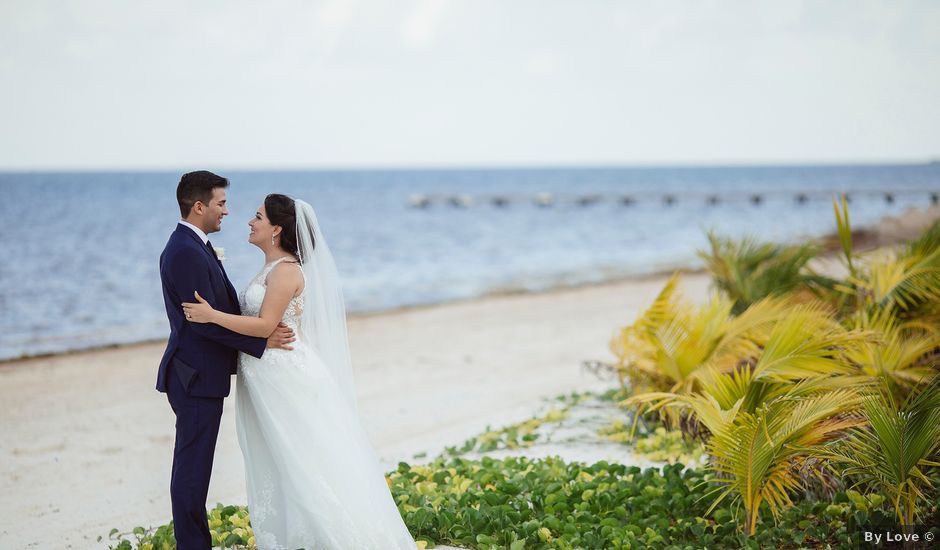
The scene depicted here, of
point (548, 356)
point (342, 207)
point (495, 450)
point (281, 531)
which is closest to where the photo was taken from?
point (281, 531)

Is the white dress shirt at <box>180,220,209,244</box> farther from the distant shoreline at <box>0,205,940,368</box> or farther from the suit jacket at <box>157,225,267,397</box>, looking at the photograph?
the distant shoreline at <box>0,205,940,368</box>

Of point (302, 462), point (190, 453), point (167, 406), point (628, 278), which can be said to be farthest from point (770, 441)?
point (628, 278)

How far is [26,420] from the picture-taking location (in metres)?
9.69

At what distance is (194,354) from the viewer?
4562mm

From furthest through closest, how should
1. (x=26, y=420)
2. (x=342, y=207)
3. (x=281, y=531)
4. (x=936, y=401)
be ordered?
(x=342, y=207), (x=26, y=420), (x=281, y=531), (x=936, y=401)

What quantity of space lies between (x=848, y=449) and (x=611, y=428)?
3.07 meters

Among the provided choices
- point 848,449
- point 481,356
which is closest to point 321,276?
point 848,449

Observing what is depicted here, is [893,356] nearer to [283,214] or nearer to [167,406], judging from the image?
[283,214]

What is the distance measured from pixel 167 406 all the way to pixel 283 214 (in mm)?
6313

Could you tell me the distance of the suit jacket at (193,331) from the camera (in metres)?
4.50

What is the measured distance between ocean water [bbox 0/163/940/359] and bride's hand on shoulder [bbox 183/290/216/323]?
12381 millimetres

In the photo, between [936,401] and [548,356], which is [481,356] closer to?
[548,356]

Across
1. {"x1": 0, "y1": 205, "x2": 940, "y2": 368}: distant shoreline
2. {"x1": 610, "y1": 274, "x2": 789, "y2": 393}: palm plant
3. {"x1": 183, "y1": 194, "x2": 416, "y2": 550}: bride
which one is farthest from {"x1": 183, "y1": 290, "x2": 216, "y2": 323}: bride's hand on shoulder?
{"x1": 0, "y1": 205, "x2": 940, "y2": 368}: distant shoreline

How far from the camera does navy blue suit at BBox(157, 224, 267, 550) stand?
4508 mm
